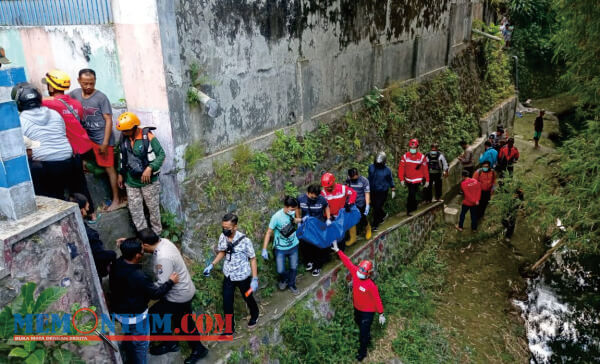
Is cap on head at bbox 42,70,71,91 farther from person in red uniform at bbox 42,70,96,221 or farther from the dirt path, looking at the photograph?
the dirt path

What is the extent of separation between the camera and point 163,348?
5.40 m

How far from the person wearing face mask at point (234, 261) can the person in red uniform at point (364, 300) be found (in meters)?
1.84

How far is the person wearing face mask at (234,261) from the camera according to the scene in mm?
5637

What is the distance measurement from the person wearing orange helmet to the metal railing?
143cm

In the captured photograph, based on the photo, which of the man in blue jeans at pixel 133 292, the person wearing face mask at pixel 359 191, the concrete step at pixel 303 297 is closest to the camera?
the man in blue jeans at pixel 133 292

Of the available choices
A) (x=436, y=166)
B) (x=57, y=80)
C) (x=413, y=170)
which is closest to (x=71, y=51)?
(x=57, y=80)

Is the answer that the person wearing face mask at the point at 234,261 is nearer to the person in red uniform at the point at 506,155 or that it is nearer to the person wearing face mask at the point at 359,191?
the person wearing face mask at the point at 359,191

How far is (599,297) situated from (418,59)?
7251 millimetres

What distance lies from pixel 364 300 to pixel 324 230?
1269 mm

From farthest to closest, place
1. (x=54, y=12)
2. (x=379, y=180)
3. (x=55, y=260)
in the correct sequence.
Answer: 1. (x=379, y=180)
2. (x=54, y=12)
3. (x=55, y=260)

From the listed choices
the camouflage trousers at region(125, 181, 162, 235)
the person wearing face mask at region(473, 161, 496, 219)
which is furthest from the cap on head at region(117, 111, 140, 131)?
the person wearing face mask at region(473, 161, 496, 219)

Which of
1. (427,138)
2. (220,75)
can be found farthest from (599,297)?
(220,75)

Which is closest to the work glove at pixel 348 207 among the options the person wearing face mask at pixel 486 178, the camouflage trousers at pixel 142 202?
the camouflage trousers at pixel 142 202

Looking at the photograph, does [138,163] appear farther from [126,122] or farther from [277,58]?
[277,58]
